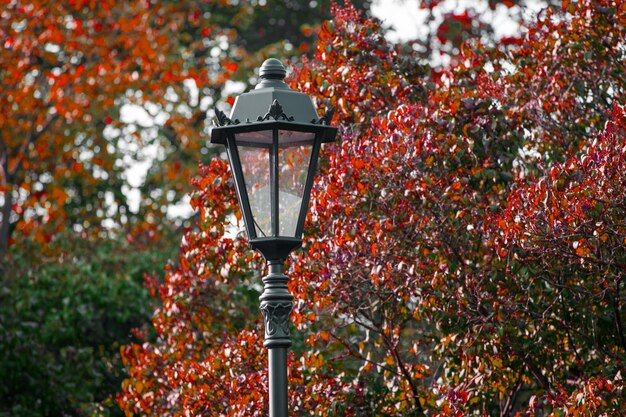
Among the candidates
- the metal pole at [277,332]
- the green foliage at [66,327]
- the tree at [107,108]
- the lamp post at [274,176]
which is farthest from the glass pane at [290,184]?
the tree at [107,108]

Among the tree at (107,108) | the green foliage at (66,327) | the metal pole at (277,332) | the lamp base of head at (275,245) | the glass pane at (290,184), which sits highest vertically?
the tree at (107,108)

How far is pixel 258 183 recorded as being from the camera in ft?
19.4

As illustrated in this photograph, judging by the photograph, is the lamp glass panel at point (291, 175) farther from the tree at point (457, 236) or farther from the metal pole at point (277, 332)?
the tree at point (457, 236)

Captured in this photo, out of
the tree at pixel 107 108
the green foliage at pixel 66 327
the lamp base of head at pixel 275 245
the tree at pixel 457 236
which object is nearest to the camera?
the lamp base of head at pixel 275 245

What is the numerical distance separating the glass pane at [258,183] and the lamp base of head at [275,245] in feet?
0.15

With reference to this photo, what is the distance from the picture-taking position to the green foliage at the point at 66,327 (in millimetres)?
13188

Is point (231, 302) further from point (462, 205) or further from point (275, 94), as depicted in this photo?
point (275, 94)

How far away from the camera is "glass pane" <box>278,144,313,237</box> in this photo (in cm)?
584

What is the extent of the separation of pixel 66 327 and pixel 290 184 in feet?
28.4

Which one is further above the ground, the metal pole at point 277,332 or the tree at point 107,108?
the tree at point 107,108

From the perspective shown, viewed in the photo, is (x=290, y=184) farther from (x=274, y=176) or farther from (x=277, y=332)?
(x=277, y=332)

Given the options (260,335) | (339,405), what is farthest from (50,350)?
(339,405)

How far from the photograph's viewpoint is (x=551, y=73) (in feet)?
29.6

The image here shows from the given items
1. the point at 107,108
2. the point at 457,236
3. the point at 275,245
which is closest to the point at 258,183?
the point at 275,245
